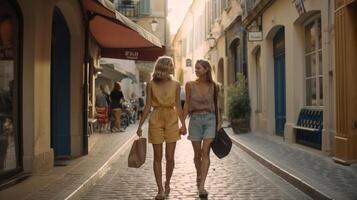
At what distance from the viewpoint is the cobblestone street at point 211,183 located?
769 centimetres

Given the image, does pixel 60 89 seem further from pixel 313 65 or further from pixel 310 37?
pixel 310 37

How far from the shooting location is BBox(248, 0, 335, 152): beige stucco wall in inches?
439

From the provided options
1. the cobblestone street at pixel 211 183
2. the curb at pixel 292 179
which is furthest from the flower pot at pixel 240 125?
the cobblestone street at pixel 211 183

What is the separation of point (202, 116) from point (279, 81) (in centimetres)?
987

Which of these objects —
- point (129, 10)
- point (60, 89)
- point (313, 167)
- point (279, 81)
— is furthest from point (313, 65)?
point (129, 10)

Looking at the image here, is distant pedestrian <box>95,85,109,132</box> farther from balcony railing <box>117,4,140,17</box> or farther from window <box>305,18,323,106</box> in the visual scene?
balcony railing <box>117,4,140,17</box>

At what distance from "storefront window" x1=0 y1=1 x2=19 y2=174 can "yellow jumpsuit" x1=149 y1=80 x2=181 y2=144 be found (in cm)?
235

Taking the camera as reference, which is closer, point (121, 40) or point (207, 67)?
point (207, 67)

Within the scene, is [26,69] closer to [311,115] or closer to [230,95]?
[311,115]

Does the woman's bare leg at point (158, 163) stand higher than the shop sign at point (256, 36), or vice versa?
the shop sign at point (256, 36)

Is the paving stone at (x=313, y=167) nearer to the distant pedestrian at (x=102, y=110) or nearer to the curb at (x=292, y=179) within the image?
the curb at (x=292, y=179)

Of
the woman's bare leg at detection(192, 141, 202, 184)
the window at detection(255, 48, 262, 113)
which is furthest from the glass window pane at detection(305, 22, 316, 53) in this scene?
the woman's bare leg at detection(192, 141, 202, 184)

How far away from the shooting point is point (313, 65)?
43.4 ft

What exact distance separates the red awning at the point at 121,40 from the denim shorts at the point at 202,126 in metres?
4.73
